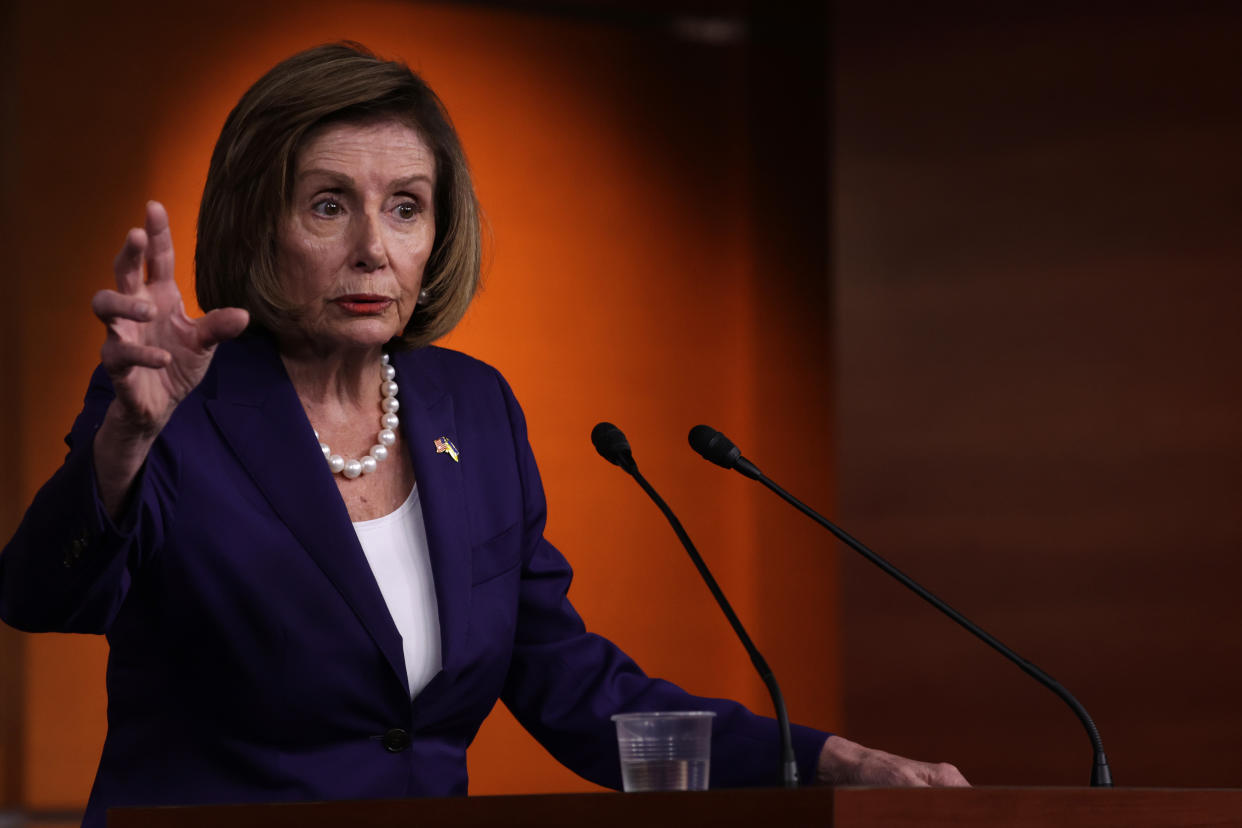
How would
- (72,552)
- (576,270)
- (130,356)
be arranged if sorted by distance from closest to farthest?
1. (130,356)
2. (72,552)
3. (576,270)

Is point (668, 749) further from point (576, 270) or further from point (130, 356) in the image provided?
point (576, 270)

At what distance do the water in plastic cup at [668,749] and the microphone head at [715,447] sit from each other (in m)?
0.35

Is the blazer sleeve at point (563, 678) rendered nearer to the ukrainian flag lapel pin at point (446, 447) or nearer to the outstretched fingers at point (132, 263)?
the ukrainian flag lapel pin at point (446, 447)

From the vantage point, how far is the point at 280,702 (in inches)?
65.9

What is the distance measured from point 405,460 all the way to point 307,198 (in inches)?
14.2

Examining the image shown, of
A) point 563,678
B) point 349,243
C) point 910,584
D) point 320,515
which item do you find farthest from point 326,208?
point 910,584

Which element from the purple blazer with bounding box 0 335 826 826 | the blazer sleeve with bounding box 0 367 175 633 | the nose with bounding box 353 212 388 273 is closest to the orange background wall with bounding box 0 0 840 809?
the nose with bounding box 353 212 388 273

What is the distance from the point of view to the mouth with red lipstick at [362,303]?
6.29ft

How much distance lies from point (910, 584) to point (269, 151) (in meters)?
0.97

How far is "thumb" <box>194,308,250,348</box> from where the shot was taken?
138 cm

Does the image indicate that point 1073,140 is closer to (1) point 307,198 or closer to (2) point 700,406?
(2) point 700,406

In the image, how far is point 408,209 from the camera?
2035mm

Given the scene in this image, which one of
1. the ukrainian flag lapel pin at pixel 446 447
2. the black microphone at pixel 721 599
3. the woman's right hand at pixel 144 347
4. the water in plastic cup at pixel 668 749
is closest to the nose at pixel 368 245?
the ukrainian flag lapel pin at pixel 446 447

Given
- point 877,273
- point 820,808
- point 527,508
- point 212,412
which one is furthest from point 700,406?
point 820,808
